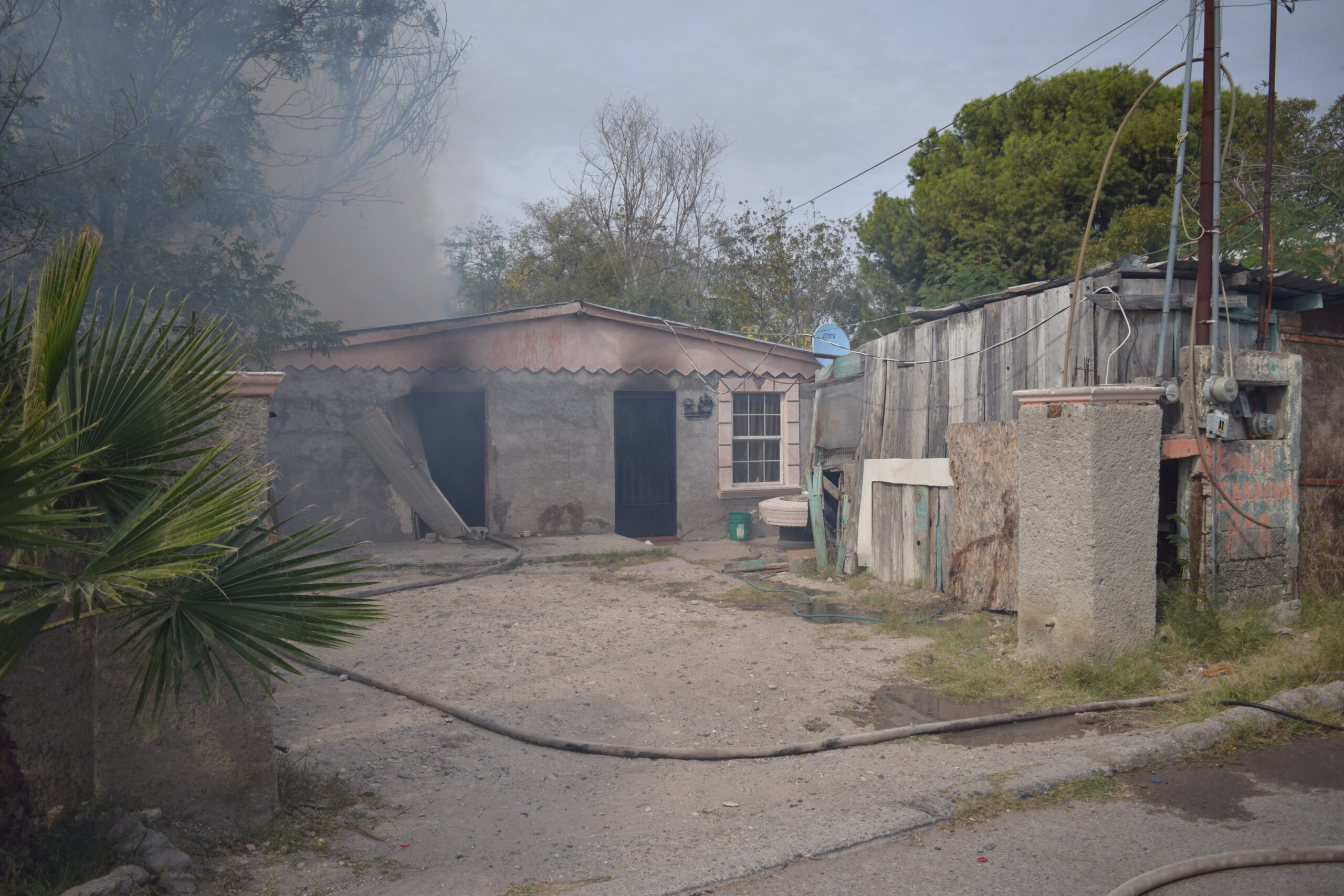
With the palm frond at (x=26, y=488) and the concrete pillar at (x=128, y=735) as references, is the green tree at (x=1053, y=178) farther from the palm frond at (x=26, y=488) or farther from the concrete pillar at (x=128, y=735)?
the palm frond at (x=26, y=488)

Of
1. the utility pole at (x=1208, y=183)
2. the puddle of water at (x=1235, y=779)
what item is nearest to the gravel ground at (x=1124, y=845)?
the puddle of water at (x=1235, y=779)

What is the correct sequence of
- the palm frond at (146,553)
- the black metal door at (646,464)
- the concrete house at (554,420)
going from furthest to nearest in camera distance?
the black metal door at (646,464)
the concrete house at (554,420)
the palm frond at (146,553)

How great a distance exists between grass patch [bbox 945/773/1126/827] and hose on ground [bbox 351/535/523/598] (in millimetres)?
5750

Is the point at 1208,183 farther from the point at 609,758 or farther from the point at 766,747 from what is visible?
the point at 609,758

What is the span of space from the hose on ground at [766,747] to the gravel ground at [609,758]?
47 millimetres

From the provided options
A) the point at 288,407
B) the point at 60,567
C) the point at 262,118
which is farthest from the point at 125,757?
the point at 262,118

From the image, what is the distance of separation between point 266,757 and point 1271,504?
257 inches

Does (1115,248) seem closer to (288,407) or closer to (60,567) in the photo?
(288,407)

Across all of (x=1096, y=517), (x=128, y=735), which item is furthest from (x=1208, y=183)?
(x=128, y=735)

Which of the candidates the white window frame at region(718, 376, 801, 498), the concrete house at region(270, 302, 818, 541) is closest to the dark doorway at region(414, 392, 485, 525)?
the concrete house at region(270, 302, 818, 541)

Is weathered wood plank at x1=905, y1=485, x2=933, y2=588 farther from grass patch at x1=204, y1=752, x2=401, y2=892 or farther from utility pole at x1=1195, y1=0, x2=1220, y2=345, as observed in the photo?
grass patch at x1=204, y1=752, x2=401, y2=892

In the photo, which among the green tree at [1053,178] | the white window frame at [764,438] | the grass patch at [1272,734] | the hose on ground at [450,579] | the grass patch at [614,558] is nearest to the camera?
the grass patch at [1272,734]

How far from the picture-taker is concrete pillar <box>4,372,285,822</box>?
3049 millimetres

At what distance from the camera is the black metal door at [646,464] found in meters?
13.1
